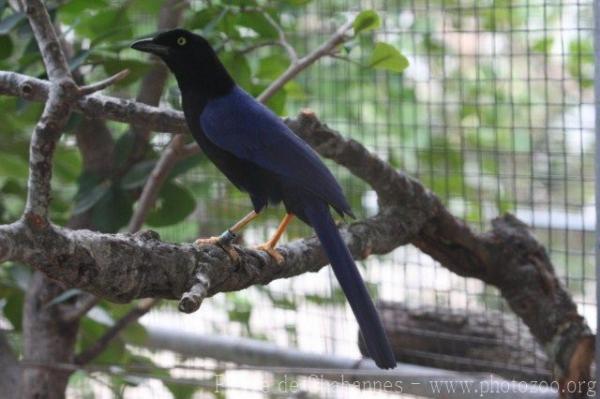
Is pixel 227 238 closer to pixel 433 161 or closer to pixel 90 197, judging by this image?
pixel 90 197

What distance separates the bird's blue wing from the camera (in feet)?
6.06

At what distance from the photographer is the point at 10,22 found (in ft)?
6.49

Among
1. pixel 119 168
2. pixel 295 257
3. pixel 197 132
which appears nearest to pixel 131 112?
pixel 197 132

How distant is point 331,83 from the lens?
10.5 ft

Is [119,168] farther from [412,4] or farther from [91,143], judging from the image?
[412,4]

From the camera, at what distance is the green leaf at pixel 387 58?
2.00m

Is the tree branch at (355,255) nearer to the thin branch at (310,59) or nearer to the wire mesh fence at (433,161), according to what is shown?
the thin branch at (310,59)

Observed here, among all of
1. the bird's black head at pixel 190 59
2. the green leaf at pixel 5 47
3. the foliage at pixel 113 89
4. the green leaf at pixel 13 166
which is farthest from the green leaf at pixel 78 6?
the green leaf at pixel 13 166

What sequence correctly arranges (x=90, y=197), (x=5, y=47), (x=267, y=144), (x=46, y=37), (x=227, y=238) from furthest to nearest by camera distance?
1. (x=90, y=197)
2. (x=5, y=47)
3. (x=267, y=144)
4. (x=227, y=238)
5. (x=46, y=37)

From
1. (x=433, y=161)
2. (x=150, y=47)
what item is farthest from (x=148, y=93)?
(x=433, y=161)

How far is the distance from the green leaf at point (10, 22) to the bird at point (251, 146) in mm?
289

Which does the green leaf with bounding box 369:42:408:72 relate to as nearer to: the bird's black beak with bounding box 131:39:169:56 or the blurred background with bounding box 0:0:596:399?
the blurred background with bounding box 0:0:596:399

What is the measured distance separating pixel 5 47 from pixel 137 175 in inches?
17.9

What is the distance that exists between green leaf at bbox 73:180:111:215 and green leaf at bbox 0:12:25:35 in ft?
1.53
